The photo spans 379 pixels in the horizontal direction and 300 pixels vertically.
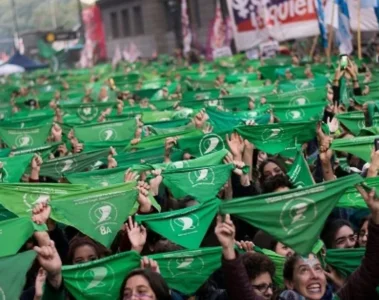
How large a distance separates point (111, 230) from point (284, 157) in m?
3.72

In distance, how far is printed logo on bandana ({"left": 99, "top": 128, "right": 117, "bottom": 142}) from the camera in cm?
1294

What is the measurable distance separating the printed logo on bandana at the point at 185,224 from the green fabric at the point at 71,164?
8.96ft

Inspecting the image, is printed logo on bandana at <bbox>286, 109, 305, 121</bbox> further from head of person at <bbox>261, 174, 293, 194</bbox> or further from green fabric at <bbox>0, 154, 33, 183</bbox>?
head of person at <bbox>261, 174, 293, 194</bbox>

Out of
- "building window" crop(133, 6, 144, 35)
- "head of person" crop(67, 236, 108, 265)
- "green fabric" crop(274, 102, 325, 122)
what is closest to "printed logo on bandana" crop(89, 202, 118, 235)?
"head of person" crop(67, 236, 108, 265)

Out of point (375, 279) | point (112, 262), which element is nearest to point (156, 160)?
point (112, 262)

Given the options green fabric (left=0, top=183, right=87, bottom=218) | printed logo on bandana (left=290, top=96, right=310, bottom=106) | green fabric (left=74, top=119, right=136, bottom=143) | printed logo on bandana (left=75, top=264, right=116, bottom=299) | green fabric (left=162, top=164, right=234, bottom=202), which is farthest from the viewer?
printed logo on bandana (left=290, top=96, right=310, bottom=106)

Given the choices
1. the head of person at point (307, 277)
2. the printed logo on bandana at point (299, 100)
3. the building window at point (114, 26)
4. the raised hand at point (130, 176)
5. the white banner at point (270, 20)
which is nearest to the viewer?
the head of person at point (307, 277)

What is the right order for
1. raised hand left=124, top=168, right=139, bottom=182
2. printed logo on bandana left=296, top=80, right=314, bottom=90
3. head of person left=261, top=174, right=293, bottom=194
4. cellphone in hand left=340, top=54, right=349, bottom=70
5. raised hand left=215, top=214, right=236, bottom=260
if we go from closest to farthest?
raised hand left=215, top=214, right=236, bottom=260
raised hand left=124, top=168, right=139, bottom=182
head of person left=261, top=174, right=293, bottom=194
cellphone in hand left=340, top=54, right=349, bottom=70
printed logo on bandana left=296, top=80, right=314, bottom=90

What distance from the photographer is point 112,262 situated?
21.5 ft

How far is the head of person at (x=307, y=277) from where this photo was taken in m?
6.20

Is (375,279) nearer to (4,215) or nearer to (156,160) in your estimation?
(4,215)

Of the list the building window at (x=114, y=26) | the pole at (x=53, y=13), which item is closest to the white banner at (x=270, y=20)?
the building window at (x=114, y=26)

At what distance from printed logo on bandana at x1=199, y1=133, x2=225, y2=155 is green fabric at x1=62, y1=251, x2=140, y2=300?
4134 mm

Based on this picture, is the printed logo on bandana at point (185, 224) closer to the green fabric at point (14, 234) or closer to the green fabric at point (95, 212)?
the green fabric at point (95, 212)
